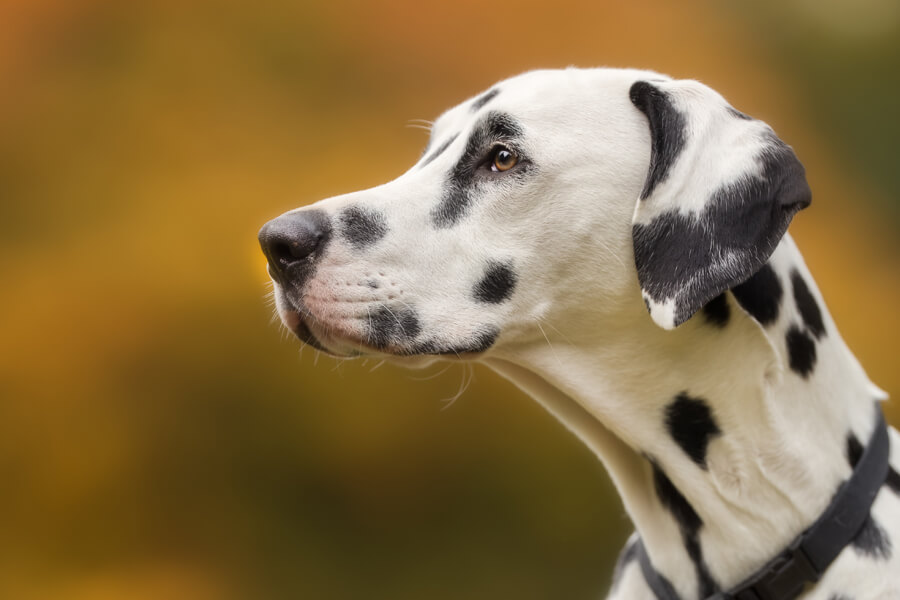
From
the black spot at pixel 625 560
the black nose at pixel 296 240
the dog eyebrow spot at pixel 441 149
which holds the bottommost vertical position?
the black spot at pixel 625 560

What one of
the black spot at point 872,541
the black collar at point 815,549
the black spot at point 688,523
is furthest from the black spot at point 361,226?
the black spot at point 872,541

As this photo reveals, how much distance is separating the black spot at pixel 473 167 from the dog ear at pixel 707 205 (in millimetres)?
300

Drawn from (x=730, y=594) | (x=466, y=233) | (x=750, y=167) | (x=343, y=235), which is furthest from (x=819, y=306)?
(x=343, y=235)

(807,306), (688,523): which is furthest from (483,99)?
(688,523)

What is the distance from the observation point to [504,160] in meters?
2.05

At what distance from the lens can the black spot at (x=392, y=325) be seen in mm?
1944

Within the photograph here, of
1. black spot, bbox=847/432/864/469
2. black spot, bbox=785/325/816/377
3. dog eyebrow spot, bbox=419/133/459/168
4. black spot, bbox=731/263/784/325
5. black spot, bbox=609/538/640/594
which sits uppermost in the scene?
dog eyebrow spot, bbox=419/133/459/168

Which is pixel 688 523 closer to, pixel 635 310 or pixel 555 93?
pixel 635 310

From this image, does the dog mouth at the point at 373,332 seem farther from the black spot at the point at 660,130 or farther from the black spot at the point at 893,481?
the black spot at the point at 893,481

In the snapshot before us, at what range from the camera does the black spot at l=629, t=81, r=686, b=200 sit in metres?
1.90

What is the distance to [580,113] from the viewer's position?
206 cm

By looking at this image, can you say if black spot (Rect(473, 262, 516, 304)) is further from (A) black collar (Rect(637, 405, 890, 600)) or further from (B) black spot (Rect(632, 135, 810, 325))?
(A) black collar (Rect(637, 405, 890, 600))

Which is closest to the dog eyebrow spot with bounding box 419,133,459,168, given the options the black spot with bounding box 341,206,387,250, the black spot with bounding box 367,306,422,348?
the black spot with bounding box 341,206,387,250

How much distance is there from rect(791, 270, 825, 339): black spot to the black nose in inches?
39.6
